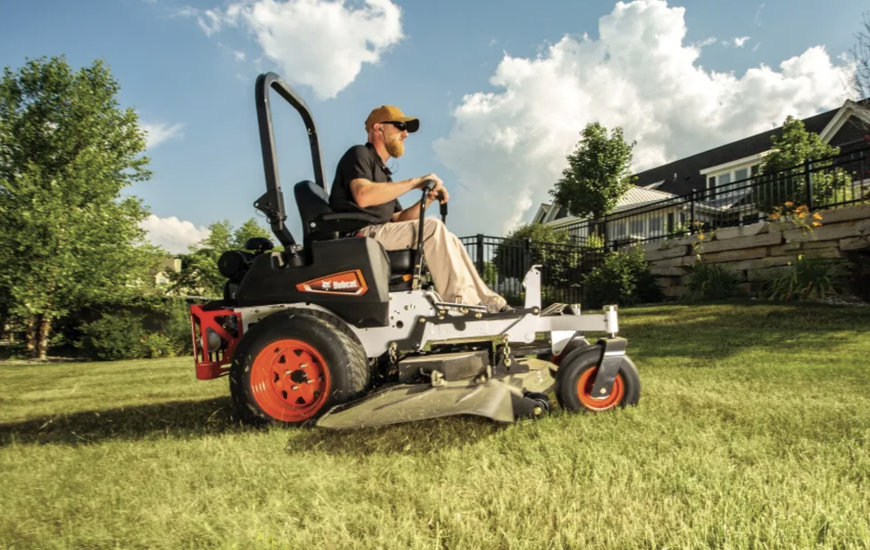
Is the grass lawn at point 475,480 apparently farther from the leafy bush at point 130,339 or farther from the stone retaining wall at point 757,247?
the leafy bush at point 130,339

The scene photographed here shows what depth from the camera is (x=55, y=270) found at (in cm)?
1495

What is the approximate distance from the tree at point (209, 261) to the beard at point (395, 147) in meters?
26.6

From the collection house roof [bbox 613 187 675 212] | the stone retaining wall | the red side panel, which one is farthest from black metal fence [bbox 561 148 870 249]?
house roof [bbox 613 187 675 212]

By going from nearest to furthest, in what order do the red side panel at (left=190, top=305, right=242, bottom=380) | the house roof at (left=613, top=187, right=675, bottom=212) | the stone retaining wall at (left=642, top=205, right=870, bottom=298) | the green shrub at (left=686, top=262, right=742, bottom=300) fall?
the red side panel at (left=190, top=305, right=242, bottom=380) < the stone retaining wall at (left=642, top=205, right=870, bottom=298) < the green shrub at (left=686, top=262, right=742, bottom=300) < the house roof at (left=613, top=187, right=675, bottom=212)

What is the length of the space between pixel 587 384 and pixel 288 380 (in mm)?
1666

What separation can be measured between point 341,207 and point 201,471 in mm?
1648

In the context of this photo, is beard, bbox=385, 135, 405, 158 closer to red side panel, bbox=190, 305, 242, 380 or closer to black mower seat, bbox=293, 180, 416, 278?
black mower seat, bbox=293, 180, 416, 278

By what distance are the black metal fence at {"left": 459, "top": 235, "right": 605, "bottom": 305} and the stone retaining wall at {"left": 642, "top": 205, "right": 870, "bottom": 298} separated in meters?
2.25

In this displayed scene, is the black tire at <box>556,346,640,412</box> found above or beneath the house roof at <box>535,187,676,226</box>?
beneath

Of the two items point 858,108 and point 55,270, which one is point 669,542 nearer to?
point 858,108

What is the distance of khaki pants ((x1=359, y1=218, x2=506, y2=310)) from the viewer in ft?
10.0

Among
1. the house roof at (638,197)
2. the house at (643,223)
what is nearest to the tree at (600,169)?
the house roof at (638,197)

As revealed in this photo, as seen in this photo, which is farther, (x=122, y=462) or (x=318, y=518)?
(x=122, y=462)

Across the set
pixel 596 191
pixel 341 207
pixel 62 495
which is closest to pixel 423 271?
pixel 341 207
